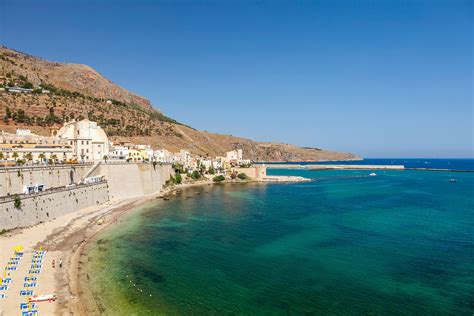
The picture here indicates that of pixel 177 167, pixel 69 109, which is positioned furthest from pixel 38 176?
pixel 69 109

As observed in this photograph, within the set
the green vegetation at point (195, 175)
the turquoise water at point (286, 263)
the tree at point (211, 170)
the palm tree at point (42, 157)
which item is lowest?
the turquoise water at point (286, 263)

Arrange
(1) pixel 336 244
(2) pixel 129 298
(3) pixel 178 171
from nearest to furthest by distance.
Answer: (2) pixel 129 298, (1) pixel 336 244, (3) pixel 178 171

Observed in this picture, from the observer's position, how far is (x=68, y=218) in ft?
136

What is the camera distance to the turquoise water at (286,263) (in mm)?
21953

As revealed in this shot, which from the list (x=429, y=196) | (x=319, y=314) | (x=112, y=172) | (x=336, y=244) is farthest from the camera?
(x=429, y=196)

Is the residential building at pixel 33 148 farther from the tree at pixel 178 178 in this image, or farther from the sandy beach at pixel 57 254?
the tree at pixel 178 178

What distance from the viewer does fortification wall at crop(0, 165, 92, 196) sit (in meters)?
37.8

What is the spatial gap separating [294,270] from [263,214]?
24701mm

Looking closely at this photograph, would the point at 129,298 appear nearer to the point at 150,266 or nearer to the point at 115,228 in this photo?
the point at 150,266

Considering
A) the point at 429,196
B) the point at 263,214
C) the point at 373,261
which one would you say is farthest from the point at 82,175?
the point at 429,196

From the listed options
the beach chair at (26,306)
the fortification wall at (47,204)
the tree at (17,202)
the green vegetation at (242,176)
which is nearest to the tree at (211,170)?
the green vegetation at (242,176)

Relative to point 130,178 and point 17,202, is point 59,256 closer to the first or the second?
point 17,202

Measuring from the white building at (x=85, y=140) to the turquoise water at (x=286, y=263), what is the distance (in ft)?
65.1

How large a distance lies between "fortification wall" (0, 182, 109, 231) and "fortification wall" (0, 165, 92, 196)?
10.1 ft
